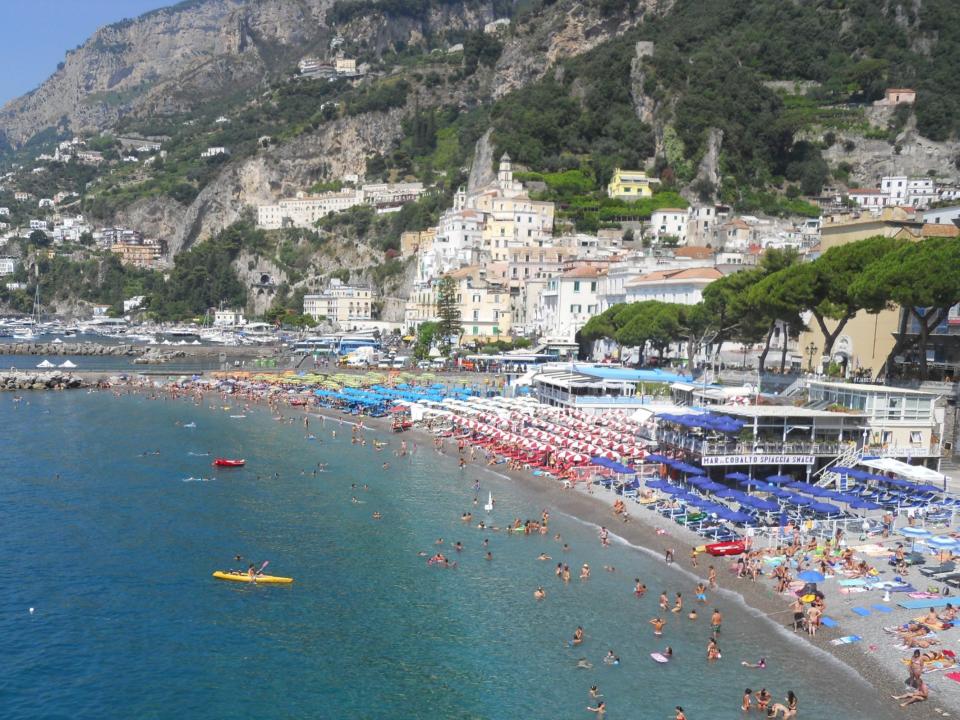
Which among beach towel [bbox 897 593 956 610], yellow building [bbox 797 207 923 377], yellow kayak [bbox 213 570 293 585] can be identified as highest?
yellow building [bbox 797 207 923 377]

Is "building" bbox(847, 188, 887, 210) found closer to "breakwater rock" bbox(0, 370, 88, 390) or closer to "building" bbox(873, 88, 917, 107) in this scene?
"building" bbox(873, 88, 917, 107)

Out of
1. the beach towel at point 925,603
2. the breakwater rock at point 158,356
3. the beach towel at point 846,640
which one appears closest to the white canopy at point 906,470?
the beach towel at point 925,603

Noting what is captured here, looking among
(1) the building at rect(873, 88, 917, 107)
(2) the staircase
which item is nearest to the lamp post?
(2) the staircase

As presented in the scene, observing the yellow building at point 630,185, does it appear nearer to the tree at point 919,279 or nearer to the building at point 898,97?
the building at point 898,97

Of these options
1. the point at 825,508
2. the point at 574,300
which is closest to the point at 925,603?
the point at 825,508

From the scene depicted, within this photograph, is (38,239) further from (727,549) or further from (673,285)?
(727,549)

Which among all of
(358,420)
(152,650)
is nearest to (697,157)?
(358,420)
